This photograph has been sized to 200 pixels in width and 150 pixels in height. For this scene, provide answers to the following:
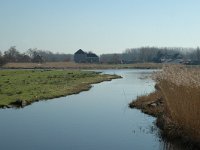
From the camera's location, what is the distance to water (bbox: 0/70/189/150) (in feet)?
51.9

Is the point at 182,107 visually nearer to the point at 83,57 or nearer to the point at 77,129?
the point at 77,129

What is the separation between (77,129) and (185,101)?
568cm

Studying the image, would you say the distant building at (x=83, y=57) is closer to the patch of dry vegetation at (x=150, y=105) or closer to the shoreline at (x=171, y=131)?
the patch of dry vegetation at (x=150, y=105)

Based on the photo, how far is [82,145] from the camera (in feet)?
51.6

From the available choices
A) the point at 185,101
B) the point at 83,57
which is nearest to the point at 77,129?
the point at 185,101

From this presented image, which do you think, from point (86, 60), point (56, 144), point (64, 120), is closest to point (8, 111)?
point (64, 120)

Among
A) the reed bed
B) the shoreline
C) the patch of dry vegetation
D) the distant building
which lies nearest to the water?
the shoreline

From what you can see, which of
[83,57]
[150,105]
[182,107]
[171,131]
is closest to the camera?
[182,107]

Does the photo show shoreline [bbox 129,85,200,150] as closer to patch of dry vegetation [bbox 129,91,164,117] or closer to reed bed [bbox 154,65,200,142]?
patch of dry vegetation [bbox 129,91,164,117]

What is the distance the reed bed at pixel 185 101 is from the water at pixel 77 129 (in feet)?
3.20

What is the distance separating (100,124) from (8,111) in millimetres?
7238

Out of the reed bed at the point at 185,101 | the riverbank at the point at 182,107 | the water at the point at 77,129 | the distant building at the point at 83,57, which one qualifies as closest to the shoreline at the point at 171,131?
the riverbank at the point at 182,107

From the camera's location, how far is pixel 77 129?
19031 millimetres

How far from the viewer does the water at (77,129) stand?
15820mm
